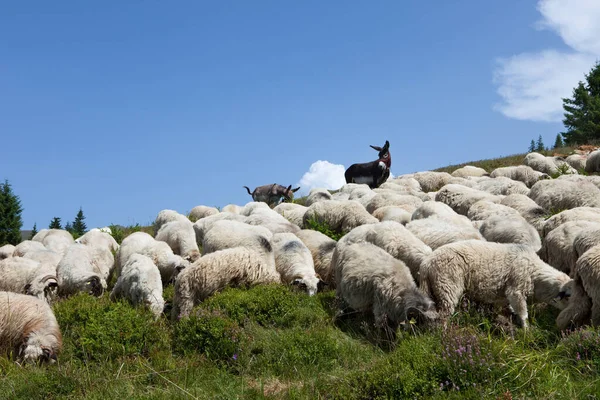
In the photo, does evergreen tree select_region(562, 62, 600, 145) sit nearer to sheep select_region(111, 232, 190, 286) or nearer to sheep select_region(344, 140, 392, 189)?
sheep select_region(344, 140, 392, 189)

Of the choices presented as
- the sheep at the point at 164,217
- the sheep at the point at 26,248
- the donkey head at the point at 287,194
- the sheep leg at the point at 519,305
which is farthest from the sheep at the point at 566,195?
the donkey head at the point at 287,194

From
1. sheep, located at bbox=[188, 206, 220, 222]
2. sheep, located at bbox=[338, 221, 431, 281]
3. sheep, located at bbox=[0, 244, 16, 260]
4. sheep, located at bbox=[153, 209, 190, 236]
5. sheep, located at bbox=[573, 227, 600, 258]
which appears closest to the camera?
sheep, located at bbox=[573, 227, 600, 258]

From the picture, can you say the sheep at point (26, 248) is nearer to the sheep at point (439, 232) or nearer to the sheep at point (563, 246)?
the sheep at point (439, 232)

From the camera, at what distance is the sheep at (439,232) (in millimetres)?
11320

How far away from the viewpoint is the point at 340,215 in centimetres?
1667

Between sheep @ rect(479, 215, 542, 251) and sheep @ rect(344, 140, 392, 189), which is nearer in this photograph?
sheep @ rect(479, 215, 542, 251)

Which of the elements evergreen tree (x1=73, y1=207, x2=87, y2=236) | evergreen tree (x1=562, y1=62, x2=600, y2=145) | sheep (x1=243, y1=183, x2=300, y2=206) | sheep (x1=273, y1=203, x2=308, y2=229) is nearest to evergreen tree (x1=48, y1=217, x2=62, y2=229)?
evergreen tree (x1=73, y1=207, x2=87, y2=236)

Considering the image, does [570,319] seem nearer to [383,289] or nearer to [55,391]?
[383,289]

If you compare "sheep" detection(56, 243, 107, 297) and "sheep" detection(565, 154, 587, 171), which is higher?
"sheep" detection(565, 154, 587, 171)

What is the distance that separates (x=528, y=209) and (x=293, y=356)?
9388 millimetres

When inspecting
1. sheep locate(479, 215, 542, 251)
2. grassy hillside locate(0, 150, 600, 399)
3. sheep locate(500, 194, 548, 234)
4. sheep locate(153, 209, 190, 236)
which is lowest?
grassy hillside locate(0, 150, 600, 399)

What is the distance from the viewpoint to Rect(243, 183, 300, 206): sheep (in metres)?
31.0

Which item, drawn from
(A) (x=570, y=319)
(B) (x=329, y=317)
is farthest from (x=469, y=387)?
(B) (x=329, y=317)

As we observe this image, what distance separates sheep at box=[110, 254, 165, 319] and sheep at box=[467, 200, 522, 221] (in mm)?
8667
